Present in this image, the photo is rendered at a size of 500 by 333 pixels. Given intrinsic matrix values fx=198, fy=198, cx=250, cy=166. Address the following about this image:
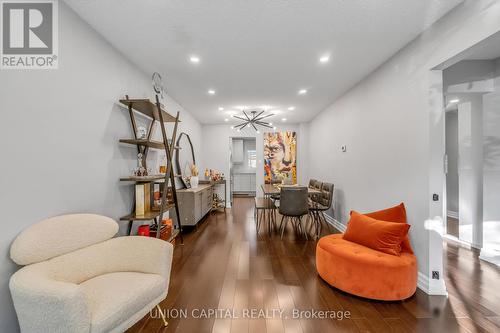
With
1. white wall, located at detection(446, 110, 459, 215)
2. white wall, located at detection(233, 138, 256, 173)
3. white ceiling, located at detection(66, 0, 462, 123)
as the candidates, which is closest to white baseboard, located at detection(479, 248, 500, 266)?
white wall, located at detection(446, 110, 459, 215)

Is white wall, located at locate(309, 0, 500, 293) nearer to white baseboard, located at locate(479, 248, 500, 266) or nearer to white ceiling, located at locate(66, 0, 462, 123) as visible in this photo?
white ceiling, located at locate(66, 0, 462, 123)

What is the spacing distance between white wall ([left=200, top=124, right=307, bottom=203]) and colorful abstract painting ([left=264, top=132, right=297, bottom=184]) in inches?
8.1

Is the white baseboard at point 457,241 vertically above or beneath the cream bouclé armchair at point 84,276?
beneath

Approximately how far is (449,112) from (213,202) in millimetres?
6449

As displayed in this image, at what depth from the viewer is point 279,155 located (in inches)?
278

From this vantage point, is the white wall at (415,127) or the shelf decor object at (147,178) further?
the shelf decor object at (147,178)

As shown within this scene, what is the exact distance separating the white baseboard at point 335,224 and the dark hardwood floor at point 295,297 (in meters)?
1.23

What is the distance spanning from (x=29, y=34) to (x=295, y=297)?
11.0 feet

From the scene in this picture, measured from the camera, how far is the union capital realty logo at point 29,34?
4.79ft

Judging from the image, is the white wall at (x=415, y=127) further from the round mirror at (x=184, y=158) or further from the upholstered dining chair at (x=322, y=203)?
the round mirror at (x=184, y=158)

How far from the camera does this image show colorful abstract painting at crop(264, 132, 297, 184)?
22.2 ft

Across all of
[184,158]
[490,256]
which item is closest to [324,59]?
[490,256]

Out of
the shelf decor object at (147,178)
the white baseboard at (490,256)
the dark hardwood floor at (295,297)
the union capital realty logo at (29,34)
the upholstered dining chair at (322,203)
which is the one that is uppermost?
the union capital realty logo at (29,34)

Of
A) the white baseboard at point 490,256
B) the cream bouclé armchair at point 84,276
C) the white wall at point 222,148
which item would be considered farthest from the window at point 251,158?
the cream bouclé armchair at point 84,276
